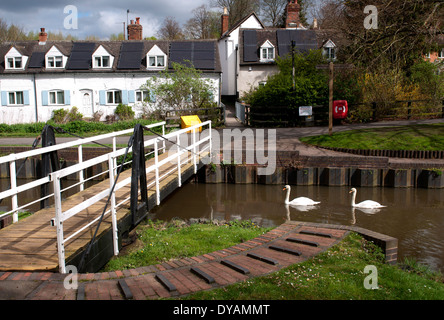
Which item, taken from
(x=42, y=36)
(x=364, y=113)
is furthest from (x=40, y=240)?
(x=42, y=36)

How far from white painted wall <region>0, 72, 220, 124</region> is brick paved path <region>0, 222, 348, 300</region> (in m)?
29.0

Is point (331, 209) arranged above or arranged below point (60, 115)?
below

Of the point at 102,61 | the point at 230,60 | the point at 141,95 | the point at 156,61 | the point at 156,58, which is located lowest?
the point at 141,95

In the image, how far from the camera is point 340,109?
24984 millimetres

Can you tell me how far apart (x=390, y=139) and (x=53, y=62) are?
28234 millimetres

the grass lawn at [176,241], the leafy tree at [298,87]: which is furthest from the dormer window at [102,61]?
the grass lawn at [176,241]

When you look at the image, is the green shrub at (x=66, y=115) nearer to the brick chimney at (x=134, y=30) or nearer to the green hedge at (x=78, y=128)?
the green hedge at (x=78, y=128)

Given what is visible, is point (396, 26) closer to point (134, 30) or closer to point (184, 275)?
point (184, 275)

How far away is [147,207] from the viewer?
8711mm

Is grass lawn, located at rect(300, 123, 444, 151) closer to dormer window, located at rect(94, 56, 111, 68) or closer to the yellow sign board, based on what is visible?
the yellow sign board

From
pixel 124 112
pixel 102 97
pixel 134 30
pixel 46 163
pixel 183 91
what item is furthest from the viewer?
pixel 134 30
